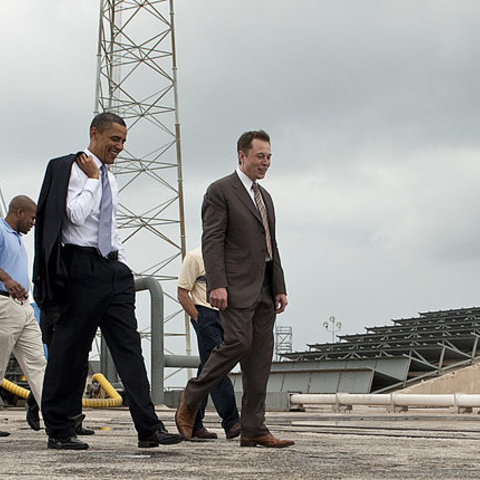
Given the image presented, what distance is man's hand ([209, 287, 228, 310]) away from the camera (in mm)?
5113

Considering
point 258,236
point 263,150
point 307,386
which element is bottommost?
point 307,386

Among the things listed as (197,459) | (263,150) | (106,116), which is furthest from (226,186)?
(197,459)

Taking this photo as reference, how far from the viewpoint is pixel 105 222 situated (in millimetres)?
4926

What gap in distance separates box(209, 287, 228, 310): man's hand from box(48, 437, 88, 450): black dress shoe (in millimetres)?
1040

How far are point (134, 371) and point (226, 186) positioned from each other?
1.26 meters

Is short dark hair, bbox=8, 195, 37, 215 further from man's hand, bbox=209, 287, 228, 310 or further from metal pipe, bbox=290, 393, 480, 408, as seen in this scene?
metal pipe, bbox=290, 393, 480, 408

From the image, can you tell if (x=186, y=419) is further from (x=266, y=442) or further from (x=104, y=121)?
(x=104, y=121)

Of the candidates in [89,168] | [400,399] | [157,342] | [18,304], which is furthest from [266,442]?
[400,399]

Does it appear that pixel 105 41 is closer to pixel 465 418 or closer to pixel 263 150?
pixel 465 418

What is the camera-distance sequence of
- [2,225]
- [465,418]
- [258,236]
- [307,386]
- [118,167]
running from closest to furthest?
[258,236] → [2,225] → [465,418] → [307,386] → [118,167]

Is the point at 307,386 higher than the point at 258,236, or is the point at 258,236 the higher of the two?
the point at 258,236

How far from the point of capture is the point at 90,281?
15.8 ft

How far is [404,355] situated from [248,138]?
19.6 metres

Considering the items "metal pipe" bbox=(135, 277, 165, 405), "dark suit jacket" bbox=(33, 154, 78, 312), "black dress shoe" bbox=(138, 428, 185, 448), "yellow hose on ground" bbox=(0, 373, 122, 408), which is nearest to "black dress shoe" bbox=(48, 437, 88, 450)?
"black dress shoe" bbox=(138, 428, 185, 448)
